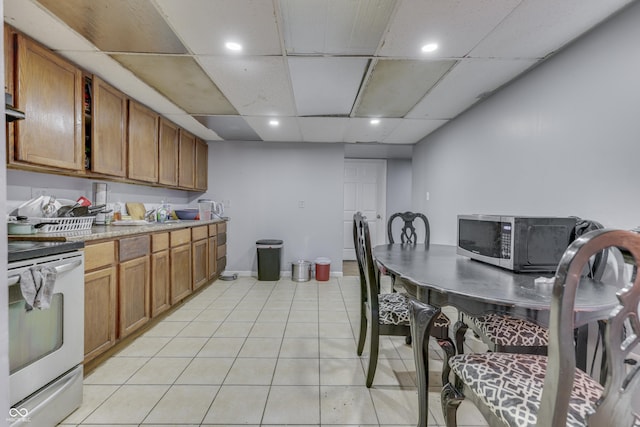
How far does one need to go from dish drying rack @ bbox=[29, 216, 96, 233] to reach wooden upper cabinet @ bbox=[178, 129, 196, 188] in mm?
1580

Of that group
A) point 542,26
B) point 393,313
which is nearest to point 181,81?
point 393,313

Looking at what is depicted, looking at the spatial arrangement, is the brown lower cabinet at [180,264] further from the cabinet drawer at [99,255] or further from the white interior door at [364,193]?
the white interior door at [364,193]

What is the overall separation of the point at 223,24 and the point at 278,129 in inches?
81.5

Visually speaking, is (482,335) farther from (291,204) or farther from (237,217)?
(237,217)

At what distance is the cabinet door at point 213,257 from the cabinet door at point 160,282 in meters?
1.04

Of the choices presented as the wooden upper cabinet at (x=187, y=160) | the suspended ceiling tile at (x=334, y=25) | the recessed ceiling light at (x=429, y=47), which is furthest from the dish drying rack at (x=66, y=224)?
the recessed ceiling light at (x=429, y=47)

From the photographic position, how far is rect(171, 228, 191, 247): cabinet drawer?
2900 mm

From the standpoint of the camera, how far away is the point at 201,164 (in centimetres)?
424

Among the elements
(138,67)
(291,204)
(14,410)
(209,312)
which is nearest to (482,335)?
(14,410)

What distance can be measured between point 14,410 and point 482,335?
2.26 metres

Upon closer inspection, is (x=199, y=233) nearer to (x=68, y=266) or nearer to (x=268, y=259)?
(x=268, y=259)

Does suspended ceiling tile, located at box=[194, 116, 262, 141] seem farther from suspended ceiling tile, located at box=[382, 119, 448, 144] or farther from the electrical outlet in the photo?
suspended ceiling tile, located at box=[382, 119, 448, 144]

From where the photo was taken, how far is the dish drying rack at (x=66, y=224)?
5.82 feet
